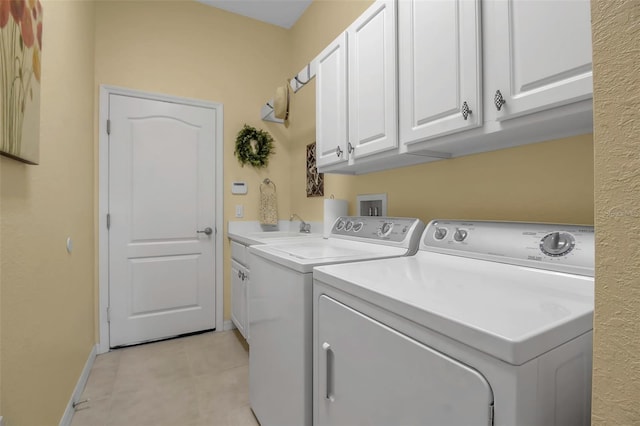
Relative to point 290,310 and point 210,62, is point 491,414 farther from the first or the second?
point 210,62

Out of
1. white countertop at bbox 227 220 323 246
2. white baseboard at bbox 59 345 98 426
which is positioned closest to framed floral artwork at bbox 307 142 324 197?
white countertop at bbox 227 220 323 246

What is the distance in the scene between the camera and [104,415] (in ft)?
5.53

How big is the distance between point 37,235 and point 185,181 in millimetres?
1562

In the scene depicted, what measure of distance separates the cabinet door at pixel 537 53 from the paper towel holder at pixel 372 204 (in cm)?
98

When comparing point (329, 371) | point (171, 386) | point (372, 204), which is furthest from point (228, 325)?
point (329, 371)

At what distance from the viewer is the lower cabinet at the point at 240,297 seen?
2.35 metres

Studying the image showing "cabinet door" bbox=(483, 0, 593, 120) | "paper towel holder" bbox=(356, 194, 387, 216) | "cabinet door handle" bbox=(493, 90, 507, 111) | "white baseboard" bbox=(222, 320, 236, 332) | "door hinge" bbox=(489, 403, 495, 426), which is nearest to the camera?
"door hinge" bbox=(489, 403, 495, 426)

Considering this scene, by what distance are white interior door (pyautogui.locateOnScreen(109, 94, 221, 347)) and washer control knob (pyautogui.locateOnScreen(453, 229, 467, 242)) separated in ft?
7.37

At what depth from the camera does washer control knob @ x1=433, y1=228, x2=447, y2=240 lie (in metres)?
1.26

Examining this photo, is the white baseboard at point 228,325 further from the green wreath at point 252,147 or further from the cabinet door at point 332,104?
the cabinet door at point 332,104

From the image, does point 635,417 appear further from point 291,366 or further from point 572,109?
point 291,366

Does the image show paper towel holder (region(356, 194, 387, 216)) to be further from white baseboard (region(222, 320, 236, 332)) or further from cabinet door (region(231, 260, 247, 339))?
white baseboard (region(222, 320, 236, 332))

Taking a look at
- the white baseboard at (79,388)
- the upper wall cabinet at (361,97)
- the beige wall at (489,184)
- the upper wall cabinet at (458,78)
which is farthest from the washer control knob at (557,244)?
the white baseboard at (79,388)

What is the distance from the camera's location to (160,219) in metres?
2.63
